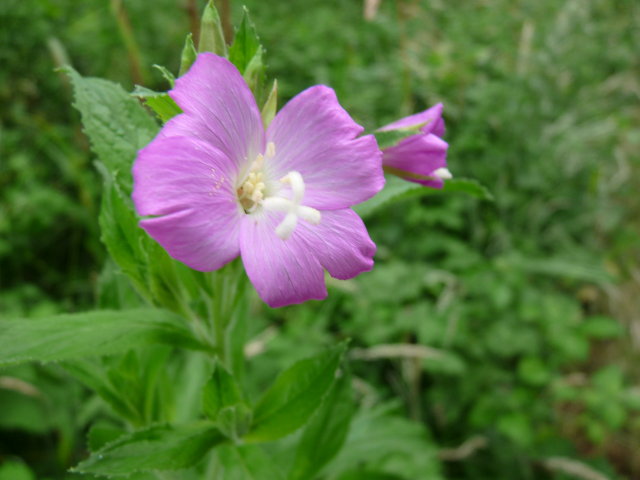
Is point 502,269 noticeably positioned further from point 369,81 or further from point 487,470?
point 369,81

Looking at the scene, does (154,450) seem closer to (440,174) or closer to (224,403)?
(224,403)

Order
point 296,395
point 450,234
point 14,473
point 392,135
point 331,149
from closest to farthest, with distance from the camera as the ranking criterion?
point 331,149, point 392,135, point 296,395, point 14,473, point 450,234

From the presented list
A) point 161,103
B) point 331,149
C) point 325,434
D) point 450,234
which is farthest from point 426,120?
point 450,234

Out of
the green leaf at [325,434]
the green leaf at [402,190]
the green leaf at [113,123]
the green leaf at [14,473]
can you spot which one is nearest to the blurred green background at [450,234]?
the green leaf at [14,473]

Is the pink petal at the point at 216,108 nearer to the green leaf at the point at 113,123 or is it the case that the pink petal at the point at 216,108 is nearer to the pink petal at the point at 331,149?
the pink petal at the point at 331,149

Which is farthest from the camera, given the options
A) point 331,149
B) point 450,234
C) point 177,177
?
point 450,234

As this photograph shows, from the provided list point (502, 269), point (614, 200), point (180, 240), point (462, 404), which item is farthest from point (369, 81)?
point (180, 240)
